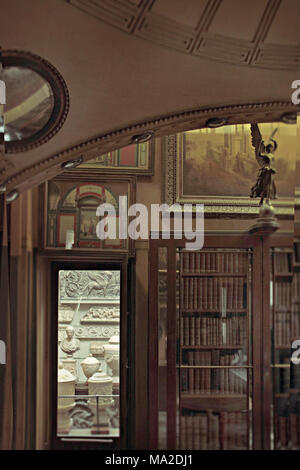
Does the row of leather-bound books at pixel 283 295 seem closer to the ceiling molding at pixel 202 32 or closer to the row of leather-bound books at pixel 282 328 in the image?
the row of leather-bound books at pixel 282 328

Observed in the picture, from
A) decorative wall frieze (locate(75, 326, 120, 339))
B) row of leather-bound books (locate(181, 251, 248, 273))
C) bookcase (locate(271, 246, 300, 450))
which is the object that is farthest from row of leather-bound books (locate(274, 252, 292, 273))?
decorative wall frieze (locate(75, 326, 120, 339))

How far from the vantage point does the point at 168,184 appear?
5.84ft

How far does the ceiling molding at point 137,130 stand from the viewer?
5.59 feet

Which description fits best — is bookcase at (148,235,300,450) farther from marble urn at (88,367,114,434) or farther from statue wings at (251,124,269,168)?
statue wings at (251,124,269,168)

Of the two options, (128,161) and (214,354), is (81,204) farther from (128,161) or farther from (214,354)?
(214,354)

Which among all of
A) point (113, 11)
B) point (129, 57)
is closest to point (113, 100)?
point (129, 57)

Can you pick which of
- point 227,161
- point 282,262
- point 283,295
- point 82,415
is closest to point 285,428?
point 283,295

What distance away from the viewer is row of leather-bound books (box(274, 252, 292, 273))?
1.76 meters

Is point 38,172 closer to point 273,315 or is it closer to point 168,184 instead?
point 168,184

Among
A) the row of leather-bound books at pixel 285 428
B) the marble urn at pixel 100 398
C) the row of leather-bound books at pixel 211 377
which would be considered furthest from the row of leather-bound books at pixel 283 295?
the marble urn at pixel 100 398

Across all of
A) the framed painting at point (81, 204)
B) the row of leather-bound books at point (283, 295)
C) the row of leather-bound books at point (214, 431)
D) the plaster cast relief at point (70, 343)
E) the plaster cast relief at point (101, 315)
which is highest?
the framed painting at point (81, 204)

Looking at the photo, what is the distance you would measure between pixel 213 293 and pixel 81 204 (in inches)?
22.3

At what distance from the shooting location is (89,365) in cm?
174

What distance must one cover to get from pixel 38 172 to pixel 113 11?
0.59 m
